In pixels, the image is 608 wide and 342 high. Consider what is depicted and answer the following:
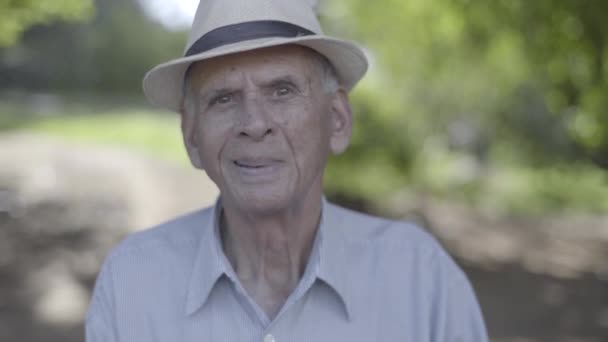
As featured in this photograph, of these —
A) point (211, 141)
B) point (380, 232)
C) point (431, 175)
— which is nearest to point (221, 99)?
point (211, 141)

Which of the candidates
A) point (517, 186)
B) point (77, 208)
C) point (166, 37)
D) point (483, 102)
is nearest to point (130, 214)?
point (77, 208)

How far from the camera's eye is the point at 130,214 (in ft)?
38.3

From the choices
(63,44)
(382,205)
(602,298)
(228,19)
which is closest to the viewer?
(228,19)

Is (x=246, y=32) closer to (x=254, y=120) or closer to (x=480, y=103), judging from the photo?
(x=254, y=120)

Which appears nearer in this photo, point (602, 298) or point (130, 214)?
point (602, 298)

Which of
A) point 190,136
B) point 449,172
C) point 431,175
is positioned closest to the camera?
point 190,136

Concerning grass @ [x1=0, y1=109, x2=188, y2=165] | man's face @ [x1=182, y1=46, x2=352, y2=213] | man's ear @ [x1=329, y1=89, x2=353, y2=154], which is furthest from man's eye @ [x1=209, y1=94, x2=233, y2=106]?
grass @ [x1=0, y1=109, x2=188, y2=165]

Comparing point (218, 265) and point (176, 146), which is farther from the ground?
point (176, 146)

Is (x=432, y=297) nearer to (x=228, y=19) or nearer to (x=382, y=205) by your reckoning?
(x=228, y=19)

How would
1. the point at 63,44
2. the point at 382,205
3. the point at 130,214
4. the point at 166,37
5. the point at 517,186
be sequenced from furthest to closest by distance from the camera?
the point at 166,37 < the point at 63,44 < the point at 517,186 < the point at 130,214 < the point at 382,205

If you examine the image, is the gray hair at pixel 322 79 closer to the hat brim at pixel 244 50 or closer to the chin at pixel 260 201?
the hat brim at pixel 244 50

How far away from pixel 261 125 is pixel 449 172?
44.8 ft

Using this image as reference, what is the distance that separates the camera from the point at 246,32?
6.44 ft

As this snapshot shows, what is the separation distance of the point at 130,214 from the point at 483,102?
6.55m
